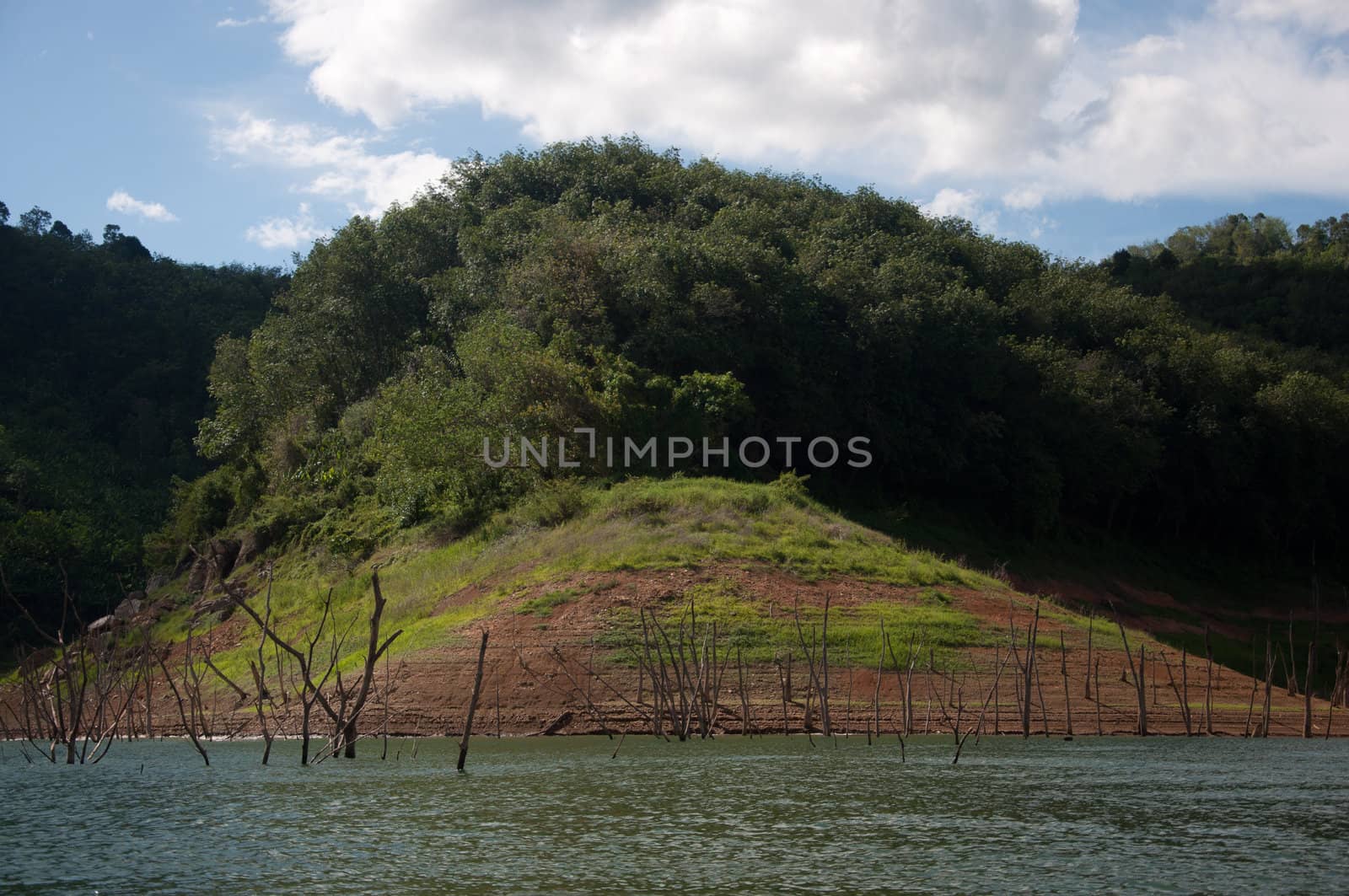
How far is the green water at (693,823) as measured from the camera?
520 inches

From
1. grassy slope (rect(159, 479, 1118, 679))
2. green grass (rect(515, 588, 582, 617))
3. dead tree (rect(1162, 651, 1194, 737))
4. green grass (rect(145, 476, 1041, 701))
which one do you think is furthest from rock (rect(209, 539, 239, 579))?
dead tree (rect(1162, 651, 1194, 737))

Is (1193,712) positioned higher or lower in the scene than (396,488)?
lower

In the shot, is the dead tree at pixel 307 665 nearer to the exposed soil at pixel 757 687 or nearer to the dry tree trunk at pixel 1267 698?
the exposed soil at pixel 757 687

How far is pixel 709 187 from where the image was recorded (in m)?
62.6

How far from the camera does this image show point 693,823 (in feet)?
52.8

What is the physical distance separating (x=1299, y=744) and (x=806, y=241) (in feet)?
118

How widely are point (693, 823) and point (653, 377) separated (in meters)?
29.4

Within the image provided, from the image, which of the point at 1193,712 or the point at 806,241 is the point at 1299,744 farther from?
the point at 806,241

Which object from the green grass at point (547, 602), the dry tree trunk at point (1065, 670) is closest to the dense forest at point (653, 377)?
the green grass at point (547, 602)

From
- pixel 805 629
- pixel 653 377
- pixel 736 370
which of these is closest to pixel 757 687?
pixel 805 629

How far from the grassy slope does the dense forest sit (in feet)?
11.1

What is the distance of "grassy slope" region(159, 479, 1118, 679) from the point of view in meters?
30.9

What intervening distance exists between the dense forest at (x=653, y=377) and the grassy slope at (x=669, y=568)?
3383 mm

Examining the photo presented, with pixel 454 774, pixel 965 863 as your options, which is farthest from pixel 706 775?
pixel 965 863
